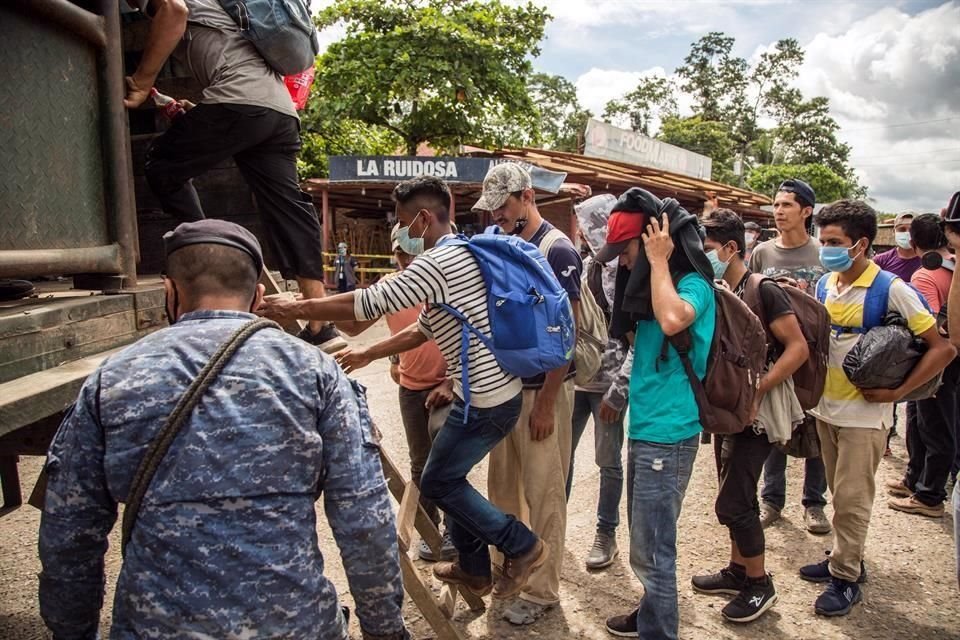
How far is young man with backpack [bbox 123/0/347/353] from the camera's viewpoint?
261 cm

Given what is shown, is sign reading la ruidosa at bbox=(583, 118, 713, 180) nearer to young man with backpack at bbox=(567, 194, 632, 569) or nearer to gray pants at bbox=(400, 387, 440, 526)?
young man with backpack at bbox=(567, 194, 632, 569)

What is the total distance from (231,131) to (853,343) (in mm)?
3060

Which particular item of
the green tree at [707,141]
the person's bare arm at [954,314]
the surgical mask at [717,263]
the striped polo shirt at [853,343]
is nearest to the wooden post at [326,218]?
the surgical mask at [717,263]

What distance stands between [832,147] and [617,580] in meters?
43.3

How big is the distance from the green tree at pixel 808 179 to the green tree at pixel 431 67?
21.0m

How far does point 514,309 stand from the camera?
239cm

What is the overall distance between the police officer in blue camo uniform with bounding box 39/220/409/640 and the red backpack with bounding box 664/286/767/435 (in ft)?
4.79

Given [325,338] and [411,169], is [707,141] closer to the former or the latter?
[411,169]

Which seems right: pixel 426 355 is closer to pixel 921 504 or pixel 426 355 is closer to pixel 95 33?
pixel 95 33

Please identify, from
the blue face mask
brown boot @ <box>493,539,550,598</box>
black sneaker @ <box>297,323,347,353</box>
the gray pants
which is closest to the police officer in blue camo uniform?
black sneaker @ <box>297,323,347,353</box>

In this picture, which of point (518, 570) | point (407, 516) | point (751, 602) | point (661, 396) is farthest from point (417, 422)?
point (751, 602)

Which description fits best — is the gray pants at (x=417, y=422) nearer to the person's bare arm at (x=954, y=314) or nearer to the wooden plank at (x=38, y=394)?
the wooden plank at (x=38, y=394)

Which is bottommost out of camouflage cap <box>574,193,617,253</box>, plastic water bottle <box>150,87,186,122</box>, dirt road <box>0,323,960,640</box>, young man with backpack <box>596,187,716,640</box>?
dirt road <box>0,323,960,640</box>

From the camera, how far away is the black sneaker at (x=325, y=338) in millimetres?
2648
